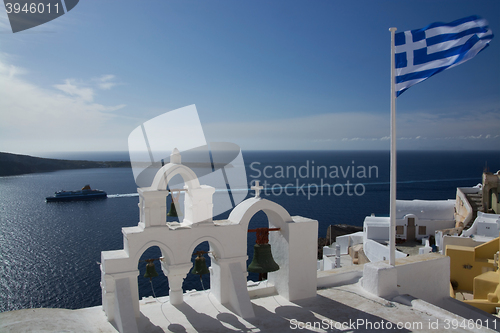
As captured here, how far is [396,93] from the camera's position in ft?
27.3

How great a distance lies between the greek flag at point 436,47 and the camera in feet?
25.2

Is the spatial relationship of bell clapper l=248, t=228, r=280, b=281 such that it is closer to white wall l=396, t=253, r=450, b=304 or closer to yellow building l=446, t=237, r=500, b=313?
white wall l=396, t=253, r=450, b=304

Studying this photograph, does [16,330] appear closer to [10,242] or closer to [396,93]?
[396,93]

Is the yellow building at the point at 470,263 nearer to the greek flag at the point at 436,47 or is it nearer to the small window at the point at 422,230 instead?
the small window at the point at 422,230

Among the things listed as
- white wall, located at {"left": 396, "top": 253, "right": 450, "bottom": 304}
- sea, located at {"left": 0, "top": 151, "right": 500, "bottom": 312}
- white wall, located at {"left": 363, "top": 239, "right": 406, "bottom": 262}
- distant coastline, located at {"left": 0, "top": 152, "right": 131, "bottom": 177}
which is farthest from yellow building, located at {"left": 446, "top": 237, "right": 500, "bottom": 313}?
distant coastline, located at {"left": 0, "top": 152, "right": 131, "bottom": 177}

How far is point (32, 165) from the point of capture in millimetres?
92750

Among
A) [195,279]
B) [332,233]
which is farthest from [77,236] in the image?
[332,233]

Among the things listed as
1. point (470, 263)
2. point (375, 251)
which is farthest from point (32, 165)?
point (470, 263)

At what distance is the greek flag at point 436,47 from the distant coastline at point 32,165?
9297 cm

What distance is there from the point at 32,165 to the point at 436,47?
348ft

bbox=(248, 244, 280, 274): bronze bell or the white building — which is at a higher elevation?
bbox=(248, 244, 280, 274): bronze bell

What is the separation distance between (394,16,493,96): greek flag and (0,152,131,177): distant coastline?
9297 centimetres

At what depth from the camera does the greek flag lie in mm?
7688

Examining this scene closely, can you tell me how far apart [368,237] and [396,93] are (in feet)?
76.0
